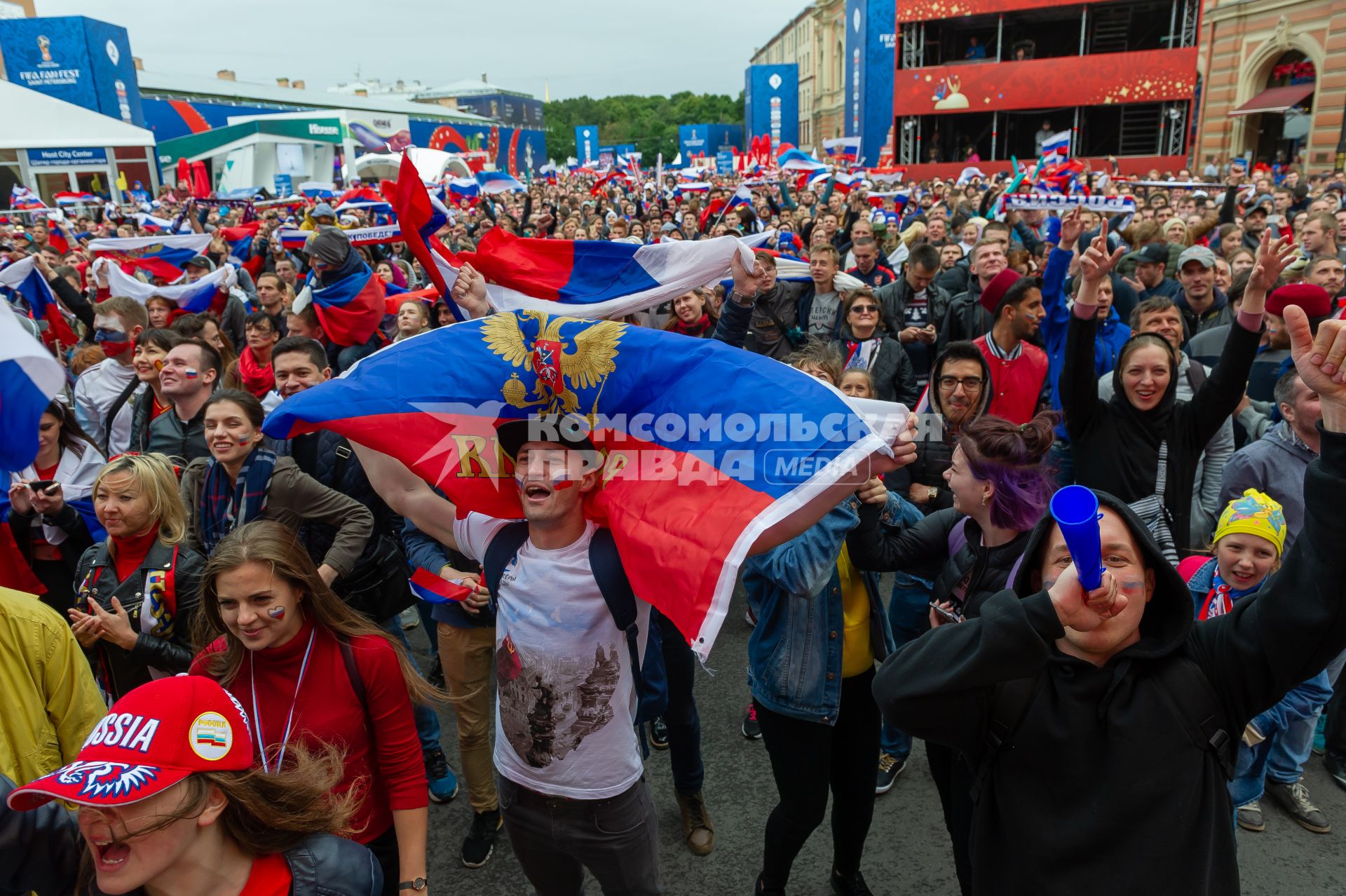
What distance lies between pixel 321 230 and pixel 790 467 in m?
5.27

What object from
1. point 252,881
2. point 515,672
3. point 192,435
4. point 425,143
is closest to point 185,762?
point 252,881

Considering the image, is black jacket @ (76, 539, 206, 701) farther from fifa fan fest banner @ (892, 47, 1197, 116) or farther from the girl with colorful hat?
fifa fan fest banner @ (892, 47, 1197, 116)

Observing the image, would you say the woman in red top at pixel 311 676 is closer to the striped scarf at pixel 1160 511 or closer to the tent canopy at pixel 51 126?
the striped scarf at pixel 1160 511

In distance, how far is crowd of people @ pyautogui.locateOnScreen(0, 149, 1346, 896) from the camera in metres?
1.67

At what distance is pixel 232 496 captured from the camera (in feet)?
11.5

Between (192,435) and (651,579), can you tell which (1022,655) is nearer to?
(651,579)

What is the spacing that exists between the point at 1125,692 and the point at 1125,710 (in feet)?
0.11

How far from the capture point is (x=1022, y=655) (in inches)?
62.8

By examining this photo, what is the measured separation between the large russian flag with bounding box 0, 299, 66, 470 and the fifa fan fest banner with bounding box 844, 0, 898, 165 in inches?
1394

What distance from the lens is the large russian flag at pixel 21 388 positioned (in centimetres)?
180

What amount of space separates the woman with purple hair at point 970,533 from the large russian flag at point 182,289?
22.8 ft

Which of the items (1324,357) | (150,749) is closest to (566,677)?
(150,749)

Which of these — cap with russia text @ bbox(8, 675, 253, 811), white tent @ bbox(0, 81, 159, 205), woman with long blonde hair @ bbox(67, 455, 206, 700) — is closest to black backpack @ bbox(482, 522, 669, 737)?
cap with russia text @ bbox(8, 675, 253, 811)

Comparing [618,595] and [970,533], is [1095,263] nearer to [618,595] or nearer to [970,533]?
[970,533]
